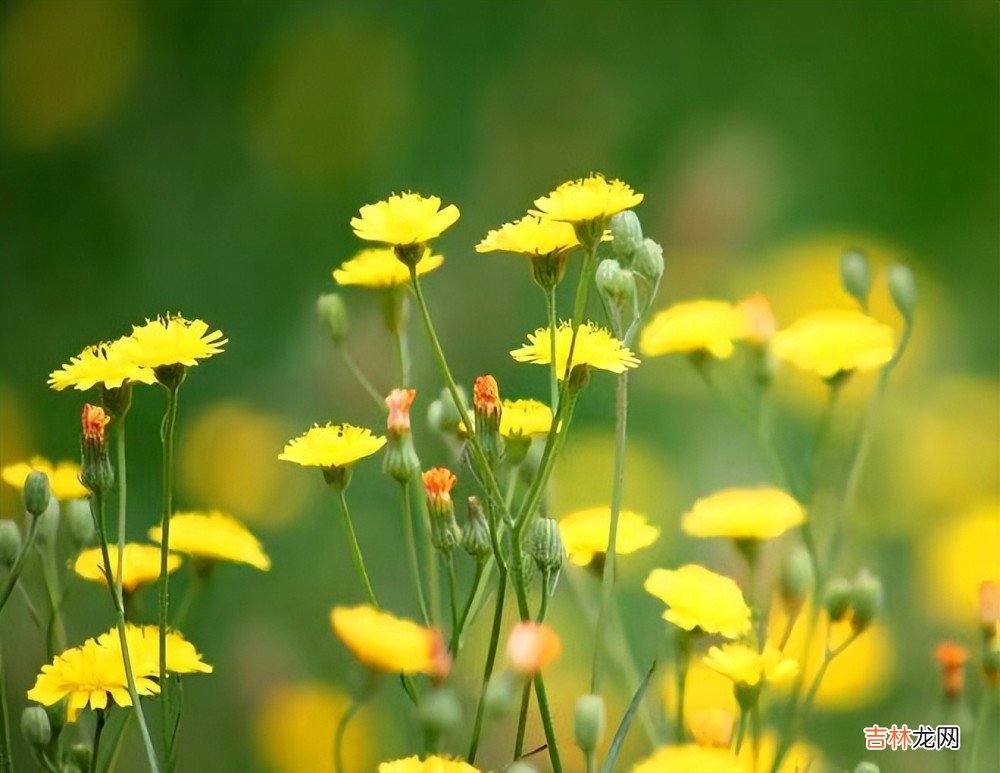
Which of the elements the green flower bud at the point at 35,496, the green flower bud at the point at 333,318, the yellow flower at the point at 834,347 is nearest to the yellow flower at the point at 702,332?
the yellow flower at the point at 834,347

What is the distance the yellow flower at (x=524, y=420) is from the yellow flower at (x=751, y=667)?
103 mm

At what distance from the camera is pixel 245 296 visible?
0.89 meters

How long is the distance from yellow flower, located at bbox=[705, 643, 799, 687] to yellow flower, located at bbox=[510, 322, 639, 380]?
102mm

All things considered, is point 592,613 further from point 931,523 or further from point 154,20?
point 154,20

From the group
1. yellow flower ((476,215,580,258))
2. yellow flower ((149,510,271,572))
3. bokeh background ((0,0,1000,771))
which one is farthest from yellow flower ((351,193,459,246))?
bokeh background ((0,0,1000,771))

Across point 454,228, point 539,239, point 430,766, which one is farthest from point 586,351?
point 454,228

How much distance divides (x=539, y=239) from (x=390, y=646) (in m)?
0.17

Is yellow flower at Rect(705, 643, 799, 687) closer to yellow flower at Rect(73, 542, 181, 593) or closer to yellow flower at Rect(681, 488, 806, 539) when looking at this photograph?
yellow flower at Rect(681, 488, 806, 539)

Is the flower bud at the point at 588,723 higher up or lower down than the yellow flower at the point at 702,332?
lower down

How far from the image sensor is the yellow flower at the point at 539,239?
48 centimetres

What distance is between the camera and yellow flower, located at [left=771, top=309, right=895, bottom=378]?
556mm

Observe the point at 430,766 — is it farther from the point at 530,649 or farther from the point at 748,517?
the point at 748,517

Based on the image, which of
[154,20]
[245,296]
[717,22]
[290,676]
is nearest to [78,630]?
[290,676]

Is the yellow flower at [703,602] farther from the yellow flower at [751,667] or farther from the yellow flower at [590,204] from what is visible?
the yellow flower at [590,204]
